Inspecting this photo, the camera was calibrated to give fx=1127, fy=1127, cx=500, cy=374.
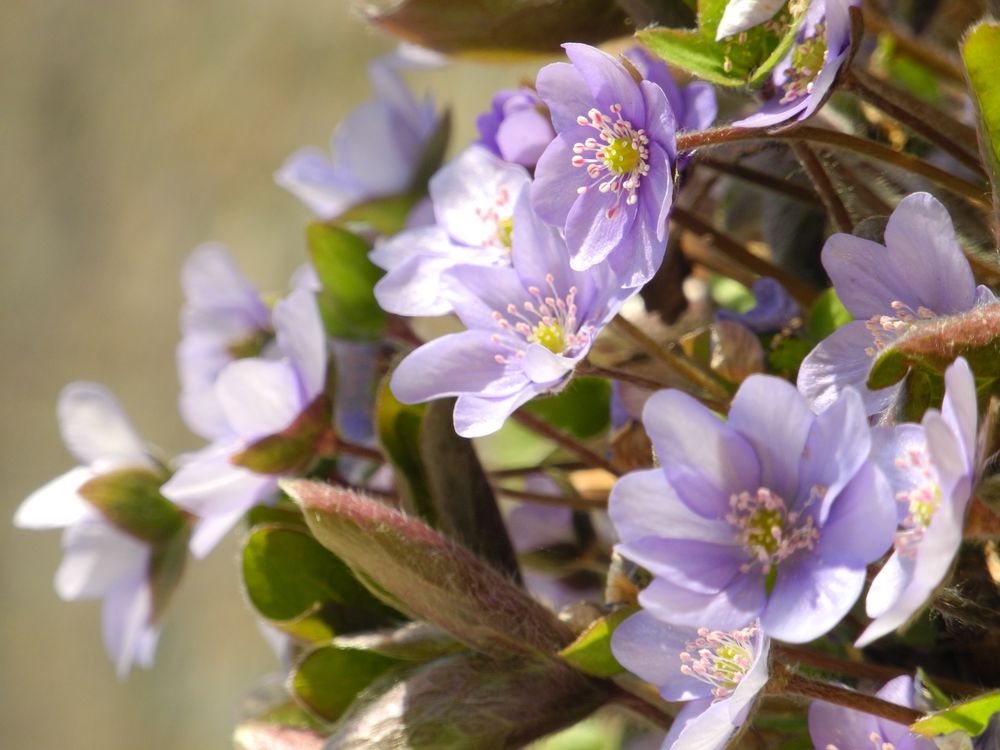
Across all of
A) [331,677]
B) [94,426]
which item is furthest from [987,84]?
[94,426]

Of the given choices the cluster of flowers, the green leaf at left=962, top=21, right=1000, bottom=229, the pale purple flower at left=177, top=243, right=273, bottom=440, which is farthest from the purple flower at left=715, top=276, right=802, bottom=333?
the pale purple flower at left=177, top=243, right=273, bottom=440

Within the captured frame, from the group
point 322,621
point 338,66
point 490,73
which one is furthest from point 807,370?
point 338,66

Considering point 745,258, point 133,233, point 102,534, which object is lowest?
point 133,233

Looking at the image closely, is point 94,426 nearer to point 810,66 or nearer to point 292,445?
point 292,445

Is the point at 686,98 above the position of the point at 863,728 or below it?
above

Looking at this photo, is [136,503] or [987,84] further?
[136,503]
